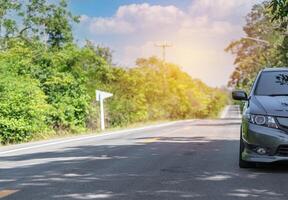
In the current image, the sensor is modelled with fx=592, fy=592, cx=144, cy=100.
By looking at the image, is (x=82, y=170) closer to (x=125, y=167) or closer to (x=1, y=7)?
(x=125, y=167)

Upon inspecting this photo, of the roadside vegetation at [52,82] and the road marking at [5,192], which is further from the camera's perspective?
the roadside vegetation at [52,82]

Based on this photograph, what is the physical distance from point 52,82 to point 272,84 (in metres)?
20.6

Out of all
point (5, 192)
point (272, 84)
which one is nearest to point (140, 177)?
point (5, 192)

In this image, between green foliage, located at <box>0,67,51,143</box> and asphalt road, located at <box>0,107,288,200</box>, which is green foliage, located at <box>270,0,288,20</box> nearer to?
asphalt road, located at <box>0,107,288,200</box>

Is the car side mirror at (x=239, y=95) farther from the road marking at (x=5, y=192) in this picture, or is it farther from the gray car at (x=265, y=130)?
the road marking at (x=5, y=192)

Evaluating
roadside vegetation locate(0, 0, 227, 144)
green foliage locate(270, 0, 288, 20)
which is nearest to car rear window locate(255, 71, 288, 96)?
green foliage locate(270, 0, 288, 20)

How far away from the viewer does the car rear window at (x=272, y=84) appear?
966 cm

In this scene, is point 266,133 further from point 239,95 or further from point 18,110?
point 18,110

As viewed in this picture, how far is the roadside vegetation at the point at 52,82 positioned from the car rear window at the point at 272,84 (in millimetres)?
13764

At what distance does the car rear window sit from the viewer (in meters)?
9.66

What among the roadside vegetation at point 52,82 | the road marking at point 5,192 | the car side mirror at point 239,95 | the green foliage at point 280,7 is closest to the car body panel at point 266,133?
the car side mirror at point 239,95

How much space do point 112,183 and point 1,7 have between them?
107 feet

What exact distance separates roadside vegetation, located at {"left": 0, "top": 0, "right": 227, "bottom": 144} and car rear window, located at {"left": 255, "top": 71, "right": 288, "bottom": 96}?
1376cm

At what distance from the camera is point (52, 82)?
96.3 feet
